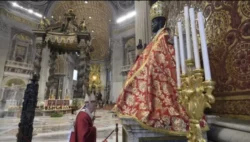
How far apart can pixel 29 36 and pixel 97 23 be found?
8388 mm

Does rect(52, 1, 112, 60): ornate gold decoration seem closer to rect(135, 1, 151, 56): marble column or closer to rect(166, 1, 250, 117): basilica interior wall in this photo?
rect(135, 1, 151, 56): marble column

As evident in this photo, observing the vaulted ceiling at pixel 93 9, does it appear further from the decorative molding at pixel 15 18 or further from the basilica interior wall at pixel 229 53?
the basilica interior wall at pixel 229 53

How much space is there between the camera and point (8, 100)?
920 centimetres

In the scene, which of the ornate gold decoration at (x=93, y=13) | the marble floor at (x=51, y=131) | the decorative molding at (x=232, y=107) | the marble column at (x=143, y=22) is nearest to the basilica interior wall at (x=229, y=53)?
the decorative molding at (x=232, y=107)

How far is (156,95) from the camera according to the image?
4.13ft

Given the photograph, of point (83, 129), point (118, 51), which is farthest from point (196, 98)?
point (118, 51)

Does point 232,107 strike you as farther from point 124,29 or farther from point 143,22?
point 124,29

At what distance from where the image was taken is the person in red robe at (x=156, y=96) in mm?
1120

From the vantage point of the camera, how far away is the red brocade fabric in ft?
3.69

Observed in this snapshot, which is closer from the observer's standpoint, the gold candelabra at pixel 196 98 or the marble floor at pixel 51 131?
the gold candelabra at pixel 196 98

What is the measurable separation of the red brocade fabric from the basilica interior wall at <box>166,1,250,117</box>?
0.26m

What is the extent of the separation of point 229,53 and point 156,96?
635mm

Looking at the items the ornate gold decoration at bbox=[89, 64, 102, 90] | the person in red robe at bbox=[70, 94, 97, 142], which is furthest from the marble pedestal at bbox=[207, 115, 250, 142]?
the ornate gold decoration at bbox=[89, 64, 102, 90]

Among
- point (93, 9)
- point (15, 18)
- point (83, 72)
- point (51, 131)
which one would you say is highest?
point (93, 9)
